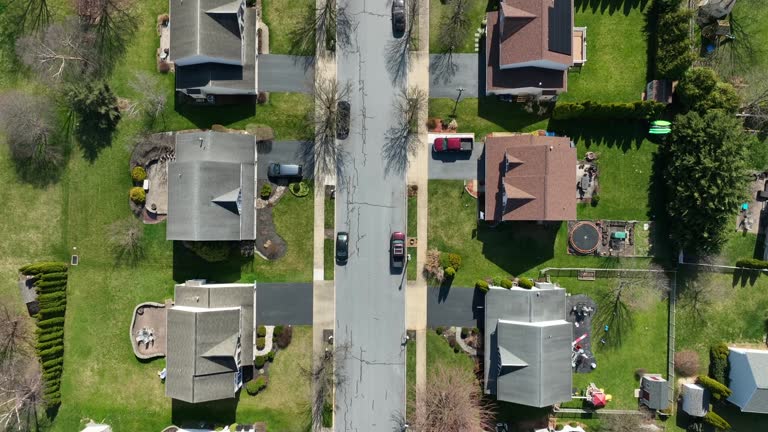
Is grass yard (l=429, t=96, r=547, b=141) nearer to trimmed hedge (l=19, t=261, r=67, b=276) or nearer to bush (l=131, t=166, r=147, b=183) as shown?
bush (l=131, t=166, r=147, b=183)

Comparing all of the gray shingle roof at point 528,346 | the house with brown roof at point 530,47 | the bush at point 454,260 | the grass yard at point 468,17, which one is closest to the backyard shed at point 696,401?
the gray shingle roof at point 528,346

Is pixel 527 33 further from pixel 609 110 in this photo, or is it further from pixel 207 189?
pixel 207 189

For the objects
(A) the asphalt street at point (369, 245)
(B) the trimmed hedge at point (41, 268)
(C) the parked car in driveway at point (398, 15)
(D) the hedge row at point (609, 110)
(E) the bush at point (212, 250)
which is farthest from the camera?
(A) the asphalt street at point (369, 245)

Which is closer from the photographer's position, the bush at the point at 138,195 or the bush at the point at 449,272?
the bush at the point at 449,272

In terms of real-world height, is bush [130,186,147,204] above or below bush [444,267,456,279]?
above

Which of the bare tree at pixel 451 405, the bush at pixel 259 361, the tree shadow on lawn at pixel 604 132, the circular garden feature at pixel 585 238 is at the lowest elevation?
the bare tree at pixel 451 405

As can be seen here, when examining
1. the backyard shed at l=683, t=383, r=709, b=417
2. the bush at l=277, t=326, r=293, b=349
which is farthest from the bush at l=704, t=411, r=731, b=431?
the bush at l=277, t=326, r=293, b=349

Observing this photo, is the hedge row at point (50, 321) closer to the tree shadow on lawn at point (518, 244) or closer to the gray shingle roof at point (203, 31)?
the gray shingle roof at point (203, 31)
